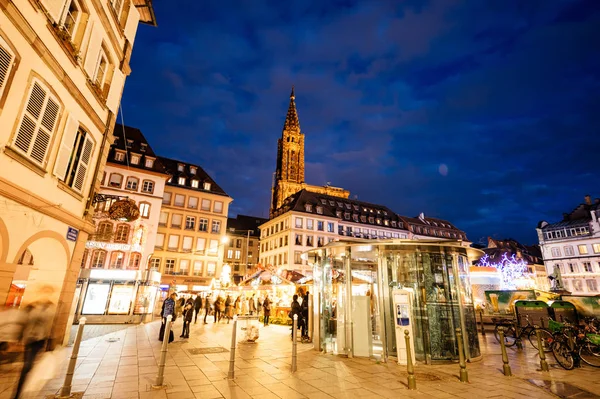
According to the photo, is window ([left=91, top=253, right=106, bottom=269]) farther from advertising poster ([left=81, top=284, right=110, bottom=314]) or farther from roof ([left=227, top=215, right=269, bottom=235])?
roof ([left=227, top=215, right=269, bottom=235])

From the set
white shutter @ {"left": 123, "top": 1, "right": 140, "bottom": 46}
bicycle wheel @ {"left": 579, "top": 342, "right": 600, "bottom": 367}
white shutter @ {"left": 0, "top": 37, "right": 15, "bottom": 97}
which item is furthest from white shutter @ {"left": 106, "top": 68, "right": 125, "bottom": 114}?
bicycle wheel @ {"left": 579, "top": 342, "right": 600, "bottom": 367}

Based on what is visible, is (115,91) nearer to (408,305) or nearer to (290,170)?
(408,305)

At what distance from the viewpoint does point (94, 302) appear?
864 inches

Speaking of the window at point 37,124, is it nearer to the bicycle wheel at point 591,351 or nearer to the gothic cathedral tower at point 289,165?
the bicycle wheel at point 591,351

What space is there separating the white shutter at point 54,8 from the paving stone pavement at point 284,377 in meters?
9.11

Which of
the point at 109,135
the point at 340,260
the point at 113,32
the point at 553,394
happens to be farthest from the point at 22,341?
the point at 553,394

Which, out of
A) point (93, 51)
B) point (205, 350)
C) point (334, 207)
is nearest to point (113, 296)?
point (205, 350)

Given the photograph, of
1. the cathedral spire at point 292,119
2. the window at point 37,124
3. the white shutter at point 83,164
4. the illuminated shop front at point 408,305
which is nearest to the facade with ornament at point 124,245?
the white shutter at point 83,164

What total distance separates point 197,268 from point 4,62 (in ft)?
126

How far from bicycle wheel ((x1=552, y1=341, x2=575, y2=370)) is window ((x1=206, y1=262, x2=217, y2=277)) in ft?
128

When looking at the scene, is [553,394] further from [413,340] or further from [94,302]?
[94,302]

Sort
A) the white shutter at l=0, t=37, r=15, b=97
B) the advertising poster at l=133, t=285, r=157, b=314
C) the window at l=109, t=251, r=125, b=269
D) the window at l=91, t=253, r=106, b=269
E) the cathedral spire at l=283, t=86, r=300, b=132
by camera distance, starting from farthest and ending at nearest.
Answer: the cathedral spire at l=283, t=86, r=300, b=132, the window at l=109, t=251, r=125, b=269, the window at l=91, t=253, r=106, b=269, the advertising poster at l=133, t=285, r=157, b=314, the white shutter at l=0, t=37, r=15, b=97

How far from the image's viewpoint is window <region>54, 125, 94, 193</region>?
9.56 metres

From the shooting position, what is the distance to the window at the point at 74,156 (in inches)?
376
